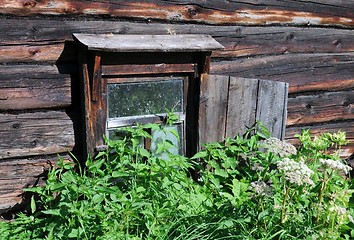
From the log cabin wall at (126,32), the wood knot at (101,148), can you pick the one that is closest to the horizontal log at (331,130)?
the log cabin wall at (126,32)

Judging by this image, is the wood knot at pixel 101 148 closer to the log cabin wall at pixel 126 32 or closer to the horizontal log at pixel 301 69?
the log cabin wall at pixel 126 32

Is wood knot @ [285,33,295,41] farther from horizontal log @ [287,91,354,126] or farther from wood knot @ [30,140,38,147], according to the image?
wood knot @ [30,140,38,147]

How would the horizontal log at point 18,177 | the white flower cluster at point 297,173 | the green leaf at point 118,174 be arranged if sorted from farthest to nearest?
the horizontal log at point 18,177
the green leaf at point 118,174
the white flower cluster at point 297,173

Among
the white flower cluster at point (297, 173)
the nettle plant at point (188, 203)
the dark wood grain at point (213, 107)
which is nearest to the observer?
the white flower cluster at point (297, 173)

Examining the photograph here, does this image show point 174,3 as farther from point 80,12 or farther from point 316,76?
point 316,76

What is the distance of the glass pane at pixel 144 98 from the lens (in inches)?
116

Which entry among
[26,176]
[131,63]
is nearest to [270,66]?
[131,63]

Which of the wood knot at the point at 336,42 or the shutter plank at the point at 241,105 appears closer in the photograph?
the shutter plank at the point at 241,105

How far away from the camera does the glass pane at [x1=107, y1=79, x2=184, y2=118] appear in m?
2.94

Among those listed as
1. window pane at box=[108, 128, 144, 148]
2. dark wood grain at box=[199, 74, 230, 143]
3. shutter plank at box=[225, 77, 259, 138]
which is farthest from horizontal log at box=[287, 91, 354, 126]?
window pane at box=[108, 128, 144, 148]

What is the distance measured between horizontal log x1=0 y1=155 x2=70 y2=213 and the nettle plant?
0.37 ft

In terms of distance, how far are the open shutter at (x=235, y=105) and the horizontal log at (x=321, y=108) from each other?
21.2 inches

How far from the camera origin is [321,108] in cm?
392

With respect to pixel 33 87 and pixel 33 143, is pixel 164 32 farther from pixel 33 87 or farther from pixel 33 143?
pixel 33 143
